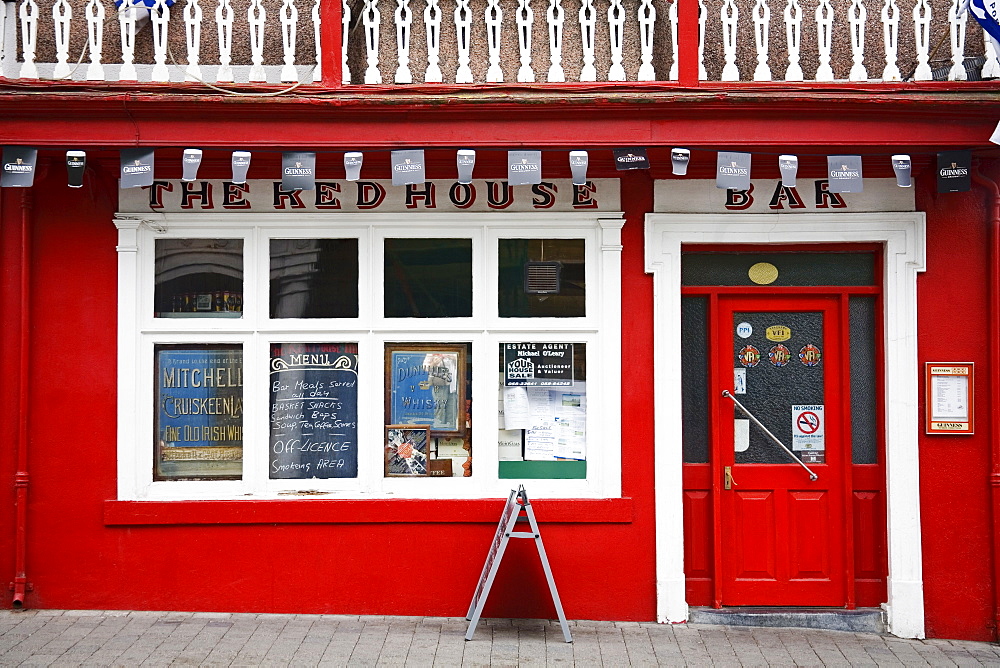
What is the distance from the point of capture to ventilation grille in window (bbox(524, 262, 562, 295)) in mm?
7070

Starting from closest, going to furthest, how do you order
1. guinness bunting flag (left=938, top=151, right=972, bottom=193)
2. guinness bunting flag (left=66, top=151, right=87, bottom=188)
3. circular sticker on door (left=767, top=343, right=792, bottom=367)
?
guinness bunting flag (left=66, top=151, right=87, bottom=188), guinness bunting flag (left=938, top=151, right=972, bottom=193), circular sticker on door (left=767, top=343, right=792, bottom=367)

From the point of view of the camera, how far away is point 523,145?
6.45 m

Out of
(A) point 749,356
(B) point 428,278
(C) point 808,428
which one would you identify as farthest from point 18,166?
(C) point 808,428

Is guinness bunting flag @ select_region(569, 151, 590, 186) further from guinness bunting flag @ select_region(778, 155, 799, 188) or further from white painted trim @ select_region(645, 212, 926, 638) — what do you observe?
guinness bunting flag @ select_region(778, 155, 799, 188)

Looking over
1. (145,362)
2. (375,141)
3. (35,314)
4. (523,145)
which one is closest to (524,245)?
(523,145)

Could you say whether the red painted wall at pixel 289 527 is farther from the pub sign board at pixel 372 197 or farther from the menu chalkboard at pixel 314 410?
the pub sign board at pixel 372 197

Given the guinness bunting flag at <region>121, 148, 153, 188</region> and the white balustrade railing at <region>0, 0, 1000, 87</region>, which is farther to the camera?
the white balustrade railing at <region>0, 0, 1000, 87</region>

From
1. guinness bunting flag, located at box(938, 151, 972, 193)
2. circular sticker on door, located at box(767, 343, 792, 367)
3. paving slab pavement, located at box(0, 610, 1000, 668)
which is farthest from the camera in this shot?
circular sticker on door, located at box(767, 343, 792, 367)

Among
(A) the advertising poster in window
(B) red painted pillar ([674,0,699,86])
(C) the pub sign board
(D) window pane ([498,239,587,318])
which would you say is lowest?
(A) the advertising poster in window

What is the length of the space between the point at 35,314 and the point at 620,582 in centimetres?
488

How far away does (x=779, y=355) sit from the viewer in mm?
7141

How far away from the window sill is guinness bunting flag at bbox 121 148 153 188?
2392 mm

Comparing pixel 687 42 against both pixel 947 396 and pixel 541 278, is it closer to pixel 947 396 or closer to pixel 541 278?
pixel 541 278

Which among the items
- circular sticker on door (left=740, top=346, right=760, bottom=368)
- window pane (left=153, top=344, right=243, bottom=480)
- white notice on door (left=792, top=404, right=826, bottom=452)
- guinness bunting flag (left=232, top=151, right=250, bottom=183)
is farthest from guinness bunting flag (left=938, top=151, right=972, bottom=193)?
window pane (left=153, top=344, right=243, bottom=480)
